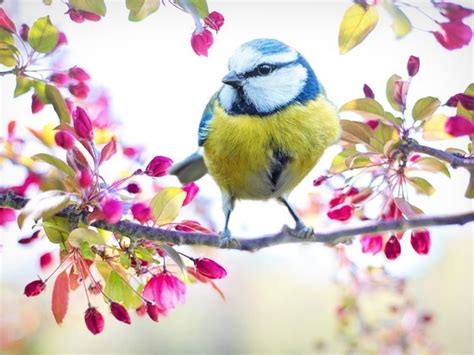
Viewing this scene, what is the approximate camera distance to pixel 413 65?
704 mm

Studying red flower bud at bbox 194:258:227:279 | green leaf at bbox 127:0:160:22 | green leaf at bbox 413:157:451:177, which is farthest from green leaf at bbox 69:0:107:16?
green leaf at bbox 413:157:451:177

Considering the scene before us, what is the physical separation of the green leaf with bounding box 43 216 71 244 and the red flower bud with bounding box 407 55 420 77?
1.16ft

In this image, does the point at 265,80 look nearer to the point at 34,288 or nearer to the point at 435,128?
the point at 435,128

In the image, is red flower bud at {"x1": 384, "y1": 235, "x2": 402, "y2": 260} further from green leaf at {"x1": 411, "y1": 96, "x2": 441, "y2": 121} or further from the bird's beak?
the bird's beak

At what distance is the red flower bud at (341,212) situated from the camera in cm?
73

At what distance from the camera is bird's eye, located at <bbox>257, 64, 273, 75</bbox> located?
2.90 feet

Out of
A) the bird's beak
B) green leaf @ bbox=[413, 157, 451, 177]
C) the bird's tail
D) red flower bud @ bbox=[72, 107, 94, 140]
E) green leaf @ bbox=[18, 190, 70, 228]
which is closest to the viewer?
green leaf @ bbox=[18, 190, 70, 228]

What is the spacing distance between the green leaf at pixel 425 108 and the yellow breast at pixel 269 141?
20 centimetres

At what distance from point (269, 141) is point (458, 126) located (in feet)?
0.99

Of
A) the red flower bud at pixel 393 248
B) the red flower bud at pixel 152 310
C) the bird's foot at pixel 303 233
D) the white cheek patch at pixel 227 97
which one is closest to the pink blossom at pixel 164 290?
the red flower bud at pixel 152 310

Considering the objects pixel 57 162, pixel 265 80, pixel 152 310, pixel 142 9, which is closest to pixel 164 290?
pixel 152 310

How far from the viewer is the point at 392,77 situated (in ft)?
2.34

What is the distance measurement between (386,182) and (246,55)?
233 mm

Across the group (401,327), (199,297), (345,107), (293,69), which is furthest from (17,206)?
(199,297)
